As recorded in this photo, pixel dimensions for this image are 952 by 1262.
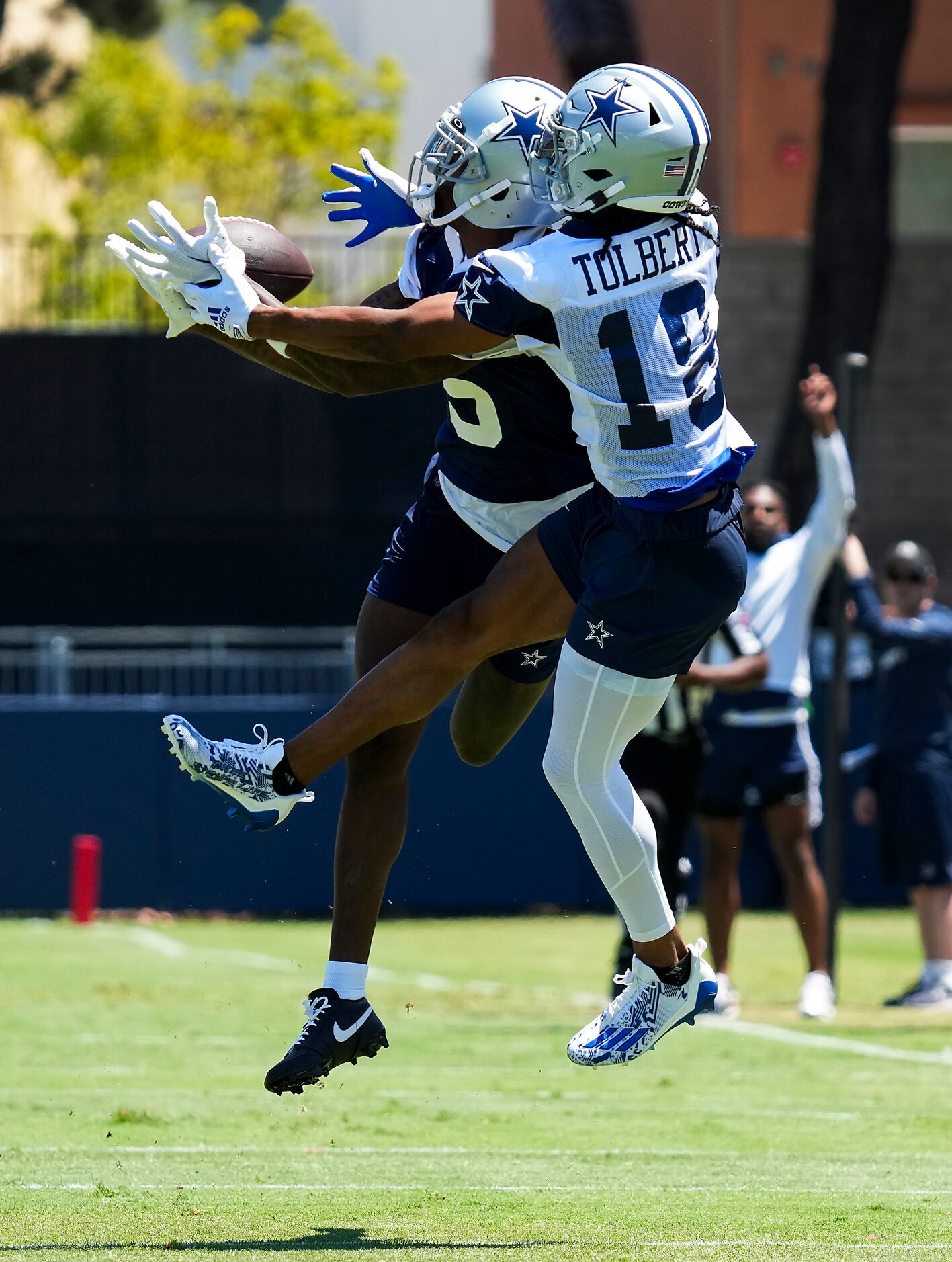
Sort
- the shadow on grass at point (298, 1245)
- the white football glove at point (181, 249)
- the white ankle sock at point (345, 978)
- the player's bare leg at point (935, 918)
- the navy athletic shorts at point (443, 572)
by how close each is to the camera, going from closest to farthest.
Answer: the shadow on grass at point (298, 1245)
the white football glove at point (181, 249)
the white ankle sock at point (345, 978)
the navy athletic shorts at point (443, 572)
the player's bare leg at point (935, 918)

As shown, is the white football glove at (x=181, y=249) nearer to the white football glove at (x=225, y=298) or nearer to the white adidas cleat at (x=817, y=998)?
the white football glove at (x=225, y=298)

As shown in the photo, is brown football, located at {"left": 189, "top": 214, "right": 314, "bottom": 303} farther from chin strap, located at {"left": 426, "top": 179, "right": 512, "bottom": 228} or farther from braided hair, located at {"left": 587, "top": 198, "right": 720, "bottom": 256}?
braided hair, located at {"left": 587, "top": 198, "right": 720, "bottom": 256}

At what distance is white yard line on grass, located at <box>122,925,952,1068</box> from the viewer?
8.37m

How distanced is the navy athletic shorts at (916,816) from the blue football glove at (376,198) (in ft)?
18.2

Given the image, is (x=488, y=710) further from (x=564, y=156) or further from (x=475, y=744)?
(x=564, y=156)

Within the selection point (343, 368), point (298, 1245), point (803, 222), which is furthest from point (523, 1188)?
point (803, 222)

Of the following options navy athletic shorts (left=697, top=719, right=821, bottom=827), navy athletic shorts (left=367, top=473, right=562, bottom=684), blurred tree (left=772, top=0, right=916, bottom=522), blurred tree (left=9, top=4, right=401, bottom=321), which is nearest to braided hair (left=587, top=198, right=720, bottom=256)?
navy athletic shorts (left=367, top=473, right=562, bottom=684)

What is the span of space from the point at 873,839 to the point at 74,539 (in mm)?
10062

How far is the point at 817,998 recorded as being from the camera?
30.8 ft

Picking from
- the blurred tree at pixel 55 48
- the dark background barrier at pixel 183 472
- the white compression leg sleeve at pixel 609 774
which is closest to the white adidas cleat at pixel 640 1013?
the white compression leg sleeve at pixel 609 774

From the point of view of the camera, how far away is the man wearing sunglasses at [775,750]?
9.56 m

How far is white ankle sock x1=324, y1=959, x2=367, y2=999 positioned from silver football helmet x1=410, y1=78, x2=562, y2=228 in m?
1.96

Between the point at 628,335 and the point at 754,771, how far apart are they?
5.14 meters

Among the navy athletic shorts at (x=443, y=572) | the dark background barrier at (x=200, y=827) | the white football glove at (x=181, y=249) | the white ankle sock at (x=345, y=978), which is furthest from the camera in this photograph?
the dark background barrier at (x=200, y=827)
